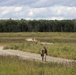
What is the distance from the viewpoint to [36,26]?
586ft

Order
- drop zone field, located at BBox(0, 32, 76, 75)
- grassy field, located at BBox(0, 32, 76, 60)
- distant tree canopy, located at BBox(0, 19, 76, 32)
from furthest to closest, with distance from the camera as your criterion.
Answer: distant tree canopy, located at BBox(0, 19, 76, 32) < grassy field, located at BBox(0, 32, 76, 60) < drop zone field, located at BBox(0, 32, 76, 75)

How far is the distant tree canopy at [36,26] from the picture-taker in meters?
173

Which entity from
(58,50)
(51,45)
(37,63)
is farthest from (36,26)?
(37,63)

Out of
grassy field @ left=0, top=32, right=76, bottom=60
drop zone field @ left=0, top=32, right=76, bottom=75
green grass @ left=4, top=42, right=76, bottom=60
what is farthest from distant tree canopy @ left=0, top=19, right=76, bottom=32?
green grass @ left=4, top=42, right=76, bottom=60

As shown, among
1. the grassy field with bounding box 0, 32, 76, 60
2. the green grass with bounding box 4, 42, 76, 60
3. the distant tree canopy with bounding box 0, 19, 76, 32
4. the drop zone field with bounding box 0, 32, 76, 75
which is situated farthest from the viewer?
the distant tree canopy with bounding box 0, 19, 76, 32

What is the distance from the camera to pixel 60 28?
17975 cm

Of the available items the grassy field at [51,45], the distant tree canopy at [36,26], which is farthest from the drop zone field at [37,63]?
the distant tree canopy at [36,26]

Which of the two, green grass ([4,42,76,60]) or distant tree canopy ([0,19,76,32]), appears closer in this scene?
green grass ([4,42,76,60])

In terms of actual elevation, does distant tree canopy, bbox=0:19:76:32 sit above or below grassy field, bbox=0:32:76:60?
below

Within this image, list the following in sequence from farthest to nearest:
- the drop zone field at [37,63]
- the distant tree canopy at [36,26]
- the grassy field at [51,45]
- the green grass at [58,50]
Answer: the distant tree canopy at [36,26]
the grassy field at [51,45]
the green grass at [58,50]
the drop zone field at [37,63]

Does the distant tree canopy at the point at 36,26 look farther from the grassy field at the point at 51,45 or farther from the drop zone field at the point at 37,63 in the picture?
the drop zone field at the point at 37,63

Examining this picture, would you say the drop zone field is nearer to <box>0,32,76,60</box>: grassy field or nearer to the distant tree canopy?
<box>0,32,76,60</box>: grassy field

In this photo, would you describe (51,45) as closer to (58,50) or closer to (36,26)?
(58,50)

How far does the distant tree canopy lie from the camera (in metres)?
173
